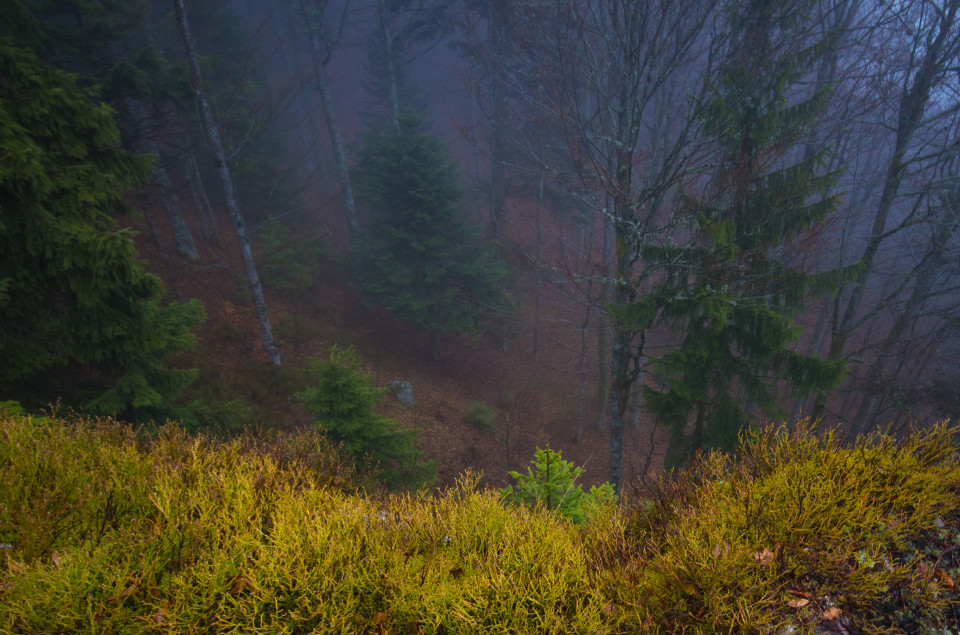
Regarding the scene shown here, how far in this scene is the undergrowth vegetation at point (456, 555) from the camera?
7.57 ft

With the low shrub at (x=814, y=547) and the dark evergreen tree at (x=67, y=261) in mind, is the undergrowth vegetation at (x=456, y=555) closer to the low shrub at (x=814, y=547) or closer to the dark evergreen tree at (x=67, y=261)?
the low shrub at (x=814, y=547)

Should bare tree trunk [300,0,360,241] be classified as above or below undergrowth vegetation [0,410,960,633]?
above

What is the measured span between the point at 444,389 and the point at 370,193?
310 inches

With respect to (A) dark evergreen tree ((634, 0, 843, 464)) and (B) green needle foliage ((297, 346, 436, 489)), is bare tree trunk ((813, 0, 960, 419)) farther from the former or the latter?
(B) green needle foliage ((297, 346, 436, 489))

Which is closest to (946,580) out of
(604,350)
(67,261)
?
(67,261)

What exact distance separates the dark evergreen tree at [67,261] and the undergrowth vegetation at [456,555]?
1965mm

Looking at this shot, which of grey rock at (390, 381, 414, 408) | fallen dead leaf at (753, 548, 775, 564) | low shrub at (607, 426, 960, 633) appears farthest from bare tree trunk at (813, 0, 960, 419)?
grey rock at (390, 381, 414, 408)

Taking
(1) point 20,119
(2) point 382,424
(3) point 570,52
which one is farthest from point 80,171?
(3) point 570,52

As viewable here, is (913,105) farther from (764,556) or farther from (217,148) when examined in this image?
(217,148)

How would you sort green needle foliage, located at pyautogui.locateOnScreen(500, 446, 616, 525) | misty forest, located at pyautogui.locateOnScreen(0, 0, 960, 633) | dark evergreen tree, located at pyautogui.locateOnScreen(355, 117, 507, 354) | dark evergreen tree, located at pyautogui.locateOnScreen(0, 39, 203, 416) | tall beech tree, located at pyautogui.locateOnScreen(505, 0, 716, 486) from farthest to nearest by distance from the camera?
dark evergreen tree, located at pyautogui.locateOnScreen(355, 117, 507, 354), tall beech tree, located at pyautogui.locateOnScreen(505, 0, 716, 486), green needle foliage, located at pyautogui.locateOnScreen(500, 446, 616, 525), dark evergreen tree, located at pyautogui.locateOnScreen(0, 39, 203, 416), misty forest, located at pyautogui.locateOnScreen(0, 0, 960, 633)

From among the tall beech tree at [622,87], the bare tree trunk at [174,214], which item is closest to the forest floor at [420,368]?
the bare tree trunk at [174,214]

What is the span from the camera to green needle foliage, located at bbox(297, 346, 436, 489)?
234 inches

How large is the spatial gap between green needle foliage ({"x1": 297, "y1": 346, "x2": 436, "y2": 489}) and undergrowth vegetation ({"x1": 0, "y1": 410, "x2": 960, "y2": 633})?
93.2 inches

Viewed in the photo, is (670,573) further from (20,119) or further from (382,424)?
(20,119)
